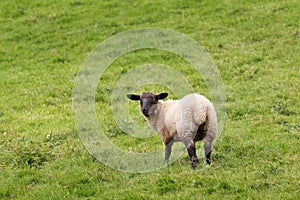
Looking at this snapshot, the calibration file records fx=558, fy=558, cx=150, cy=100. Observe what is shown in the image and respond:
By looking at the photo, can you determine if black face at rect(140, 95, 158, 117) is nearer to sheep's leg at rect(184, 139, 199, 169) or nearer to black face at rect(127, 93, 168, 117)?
black face at rect(127, 93, 168, 117)

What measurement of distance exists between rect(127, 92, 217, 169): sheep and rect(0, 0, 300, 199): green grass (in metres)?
0.41

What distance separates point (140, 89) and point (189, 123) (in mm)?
7604

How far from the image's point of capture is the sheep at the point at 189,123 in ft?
36.8

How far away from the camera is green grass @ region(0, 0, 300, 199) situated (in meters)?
10.8

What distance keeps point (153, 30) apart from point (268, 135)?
1222 cm

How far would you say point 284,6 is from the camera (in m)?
25.1

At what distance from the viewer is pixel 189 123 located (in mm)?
11242

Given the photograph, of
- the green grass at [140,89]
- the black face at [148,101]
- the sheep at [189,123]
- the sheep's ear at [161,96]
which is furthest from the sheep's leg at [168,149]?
the sheep's ear at [161,96]

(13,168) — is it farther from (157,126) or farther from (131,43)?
(131,43)

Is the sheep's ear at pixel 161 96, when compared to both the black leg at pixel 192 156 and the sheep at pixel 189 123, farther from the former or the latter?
the black leg at pixel 192 156

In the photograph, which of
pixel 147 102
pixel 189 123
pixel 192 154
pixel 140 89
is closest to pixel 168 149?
pixel 192 154

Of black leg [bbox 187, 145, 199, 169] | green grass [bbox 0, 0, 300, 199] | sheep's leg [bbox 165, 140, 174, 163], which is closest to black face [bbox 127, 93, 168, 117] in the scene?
sheep's leg [bbox 165, 140, 174, 163]

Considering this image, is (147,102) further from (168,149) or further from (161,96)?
(168,149)

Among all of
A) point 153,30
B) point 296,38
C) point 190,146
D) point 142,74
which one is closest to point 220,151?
point 190,146
